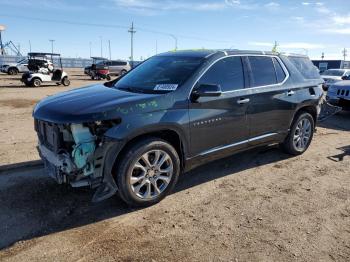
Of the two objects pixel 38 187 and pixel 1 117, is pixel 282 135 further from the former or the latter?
pixel 1 117

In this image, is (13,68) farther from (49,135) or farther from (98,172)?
(98,172)

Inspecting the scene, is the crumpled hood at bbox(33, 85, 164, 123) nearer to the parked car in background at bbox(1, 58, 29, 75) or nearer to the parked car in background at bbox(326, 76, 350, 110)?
the parked car in background at bbox(326, 76, 350, 110)

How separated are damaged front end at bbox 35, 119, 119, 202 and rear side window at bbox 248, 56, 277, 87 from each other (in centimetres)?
244

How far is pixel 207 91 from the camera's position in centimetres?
409

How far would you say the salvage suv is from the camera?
11.8 ft

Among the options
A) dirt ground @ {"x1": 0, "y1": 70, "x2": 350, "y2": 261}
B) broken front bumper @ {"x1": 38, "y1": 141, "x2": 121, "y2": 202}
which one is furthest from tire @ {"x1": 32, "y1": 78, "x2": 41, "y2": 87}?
broken front bumper @ {"x1": 38, "y1": 141, "x2": 121, "y2": 202}

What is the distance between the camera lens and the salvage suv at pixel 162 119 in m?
3.59

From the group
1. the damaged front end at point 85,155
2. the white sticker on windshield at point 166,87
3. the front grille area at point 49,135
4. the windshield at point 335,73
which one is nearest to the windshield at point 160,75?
the white sticker on windshield at point 166,87

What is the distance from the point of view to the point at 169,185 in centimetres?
418

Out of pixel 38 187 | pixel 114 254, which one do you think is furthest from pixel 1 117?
pixel 114 254

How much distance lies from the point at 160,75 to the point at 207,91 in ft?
2.72

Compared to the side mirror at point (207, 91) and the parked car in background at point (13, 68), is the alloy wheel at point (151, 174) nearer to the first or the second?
the side mirror at point (207, 91)

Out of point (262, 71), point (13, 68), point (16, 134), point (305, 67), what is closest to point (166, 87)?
point (262, 71)

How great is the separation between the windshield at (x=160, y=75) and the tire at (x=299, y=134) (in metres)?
2.36
